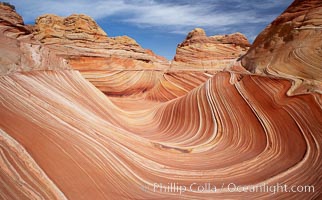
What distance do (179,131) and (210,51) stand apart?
12.3 meters

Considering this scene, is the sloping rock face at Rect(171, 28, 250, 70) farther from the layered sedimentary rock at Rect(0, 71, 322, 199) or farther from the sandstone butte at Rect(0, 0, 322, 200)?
the layered sedimentary rock at Rect(0, 71, 322, 199)

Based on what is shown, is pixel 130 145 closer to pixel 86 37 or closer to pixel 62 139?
pixel 62 139

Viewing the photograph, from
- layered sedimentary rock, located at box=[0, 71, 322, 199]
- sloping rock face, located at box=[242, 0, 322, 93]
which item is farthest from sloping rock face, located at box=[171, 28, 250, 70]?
layered sedimentary rock, located at box=[0, 71, 322, 199]

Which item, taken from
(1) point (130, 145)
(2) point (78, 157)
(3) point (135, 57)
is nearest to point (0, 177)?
(2) point (78, 157)

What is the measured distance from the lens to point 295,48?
4207mm

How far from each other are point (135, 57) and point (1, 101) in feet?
48.0

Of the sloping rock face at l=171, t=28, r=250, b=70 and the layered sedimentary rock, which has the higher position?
the sloping rock face at l=171, t=28, r=250, b=70

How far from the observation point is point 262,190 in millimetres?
2332

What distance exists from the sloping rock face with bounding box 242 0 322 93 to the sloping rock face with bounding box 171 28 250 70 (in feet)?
30.6

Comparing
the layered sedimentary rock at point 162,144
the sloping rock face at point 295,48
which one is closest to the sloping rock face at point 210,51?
the sloping rock face at point 295,48

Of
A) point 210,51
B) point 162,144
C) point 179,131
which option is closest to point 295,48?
point 179,131

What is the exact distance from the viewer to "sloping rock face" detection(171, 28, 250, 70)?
49.0 feet

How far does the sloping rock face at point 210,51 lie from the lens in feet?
49.0

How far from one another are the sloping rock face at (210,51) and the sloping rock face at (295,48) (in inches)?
367
